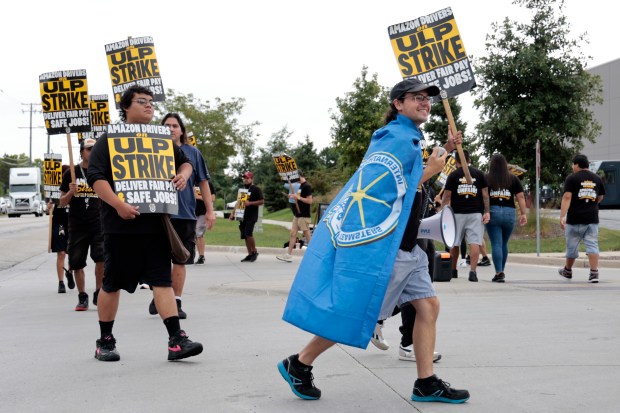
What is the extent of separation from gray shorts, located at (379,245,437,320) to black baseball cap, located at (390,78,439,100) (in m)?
0.93

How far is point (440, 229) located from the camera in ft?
16.3

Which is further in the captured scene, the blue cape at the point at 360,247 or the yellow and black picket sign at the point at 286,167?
the yellow and black picket sign at the point at 286,167

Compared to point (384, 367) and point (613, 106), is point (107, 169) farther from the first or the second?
point (613, 106)

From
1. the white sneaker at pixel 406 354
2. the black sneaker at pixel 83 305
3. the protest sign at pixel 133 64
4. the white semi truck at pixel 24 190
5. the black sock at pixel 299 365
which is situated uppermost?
the white semi truck at pixel 24 190

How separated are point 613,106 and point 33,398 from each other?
65723 mm

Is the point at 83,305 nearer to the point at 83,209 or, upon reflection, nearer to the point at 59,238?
the point at 83,209

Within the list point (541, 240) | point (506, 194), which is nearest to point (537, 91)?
point (541, 240)

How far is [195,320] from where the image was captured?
8164 millimetres

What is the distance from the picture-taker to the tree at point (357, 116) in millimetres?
52031

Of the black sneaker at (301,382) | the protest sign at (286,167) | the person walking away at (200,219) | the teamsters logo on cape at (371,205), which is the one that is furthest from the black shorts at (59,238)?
the protest sign at (286,167)

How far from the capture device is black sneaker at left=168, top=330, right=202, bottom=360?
Result: 227 inches

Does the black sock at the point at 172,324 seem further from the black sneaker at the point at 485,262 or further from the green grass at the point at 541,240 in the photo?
the green grass at the point at 541,240

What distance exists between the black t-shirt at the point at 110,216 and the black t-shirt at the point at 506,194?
718 centimetres

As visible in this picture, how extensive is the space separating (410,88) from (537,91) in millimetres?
26018
